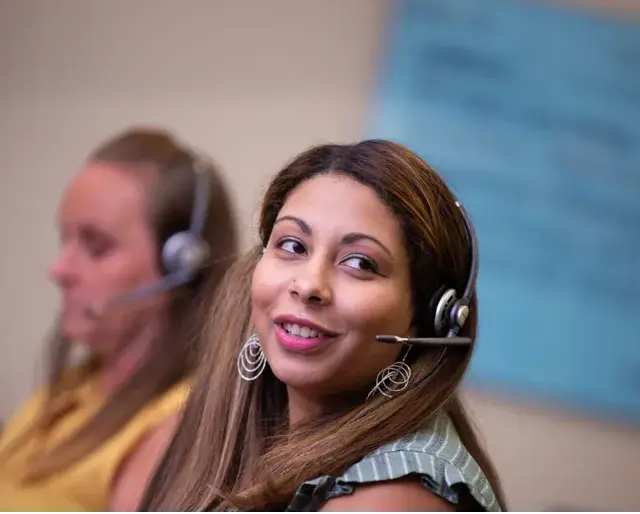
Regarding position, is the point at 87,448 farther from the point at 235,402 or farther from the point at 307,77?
the point at 307,77

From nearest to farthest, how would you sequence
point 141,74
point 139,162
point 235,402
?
point 235,402
point 139,162
point 141,74

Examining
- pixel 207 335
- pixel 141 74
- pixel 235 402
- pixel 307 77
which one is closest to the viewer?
pixel 235 402

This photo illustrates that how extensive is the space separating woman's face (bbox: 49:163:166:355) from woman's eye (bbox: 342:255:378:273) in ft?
1.96

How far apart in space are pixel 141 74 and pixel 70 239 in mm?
483

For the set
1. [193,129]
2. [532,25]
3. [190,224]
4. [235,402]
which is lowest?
[235,402]

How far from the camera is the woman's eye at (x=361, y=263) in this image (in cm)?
82

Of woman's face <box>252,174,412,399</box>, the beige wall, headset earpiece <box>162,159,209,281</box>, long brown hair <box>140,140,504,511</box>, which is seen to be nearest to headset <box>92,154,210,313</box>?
headset earpiece <box>162,159,209,281</box>

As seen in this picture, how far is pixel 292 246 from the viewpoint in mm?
864

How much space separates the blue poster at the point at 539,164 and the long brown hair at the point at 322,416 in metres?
0.45

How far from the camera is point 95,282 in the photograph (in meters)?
1.31

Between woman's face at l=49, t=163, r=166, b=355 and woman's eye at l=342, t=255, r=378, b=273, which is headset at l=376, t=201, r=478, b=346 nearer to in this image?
woman's eye at l=342, t=255, r=378, b=273

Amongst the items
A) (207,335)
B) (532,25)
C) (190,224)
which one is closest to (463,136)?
(532,25)

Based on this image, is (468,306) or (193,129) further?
(193,129)

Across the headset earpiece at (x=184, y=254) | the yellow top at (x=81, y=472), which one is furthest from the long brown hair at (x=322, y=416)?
the headset earpiece at (x=184, y=254)
